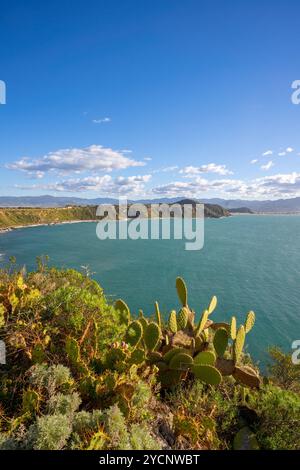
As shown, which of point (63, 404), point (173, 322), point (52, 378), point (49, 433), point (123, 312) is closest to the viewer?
point (49, 433)

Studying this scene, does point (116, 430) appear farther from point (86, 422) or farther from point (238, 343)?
point (238, 343)

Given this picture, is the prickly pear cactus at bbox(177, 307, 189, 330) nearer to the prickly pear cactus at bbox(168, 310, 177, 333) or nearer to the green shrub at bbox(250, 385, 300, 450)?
the prickly pear cactus at bbox(168, 310, 177, 333)

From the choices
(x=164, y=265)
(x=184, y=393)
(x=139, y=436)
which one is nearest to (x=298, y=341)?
(x=184, y=393)

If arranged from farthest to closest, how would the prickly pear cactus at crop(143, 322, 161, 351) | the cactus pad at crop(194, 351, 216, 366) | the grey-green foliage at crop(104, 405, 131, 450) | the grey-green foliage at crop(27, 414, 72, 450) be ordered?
the prickly pear cactus at crop(143, 322, 161, 351) → the cactus pad at crop(194, 351, 216, 366) → the grey-green foliage at crop(104, 405, 131, 450) → the grey-green foliage at crop(27, 414, 72, 450)

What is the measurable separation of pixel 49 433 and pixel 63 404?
63 cm

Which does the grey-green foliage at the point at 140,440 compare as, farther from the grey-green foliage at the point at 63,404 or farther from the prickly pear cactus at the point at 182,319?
the prickly pear cactus at the point at 182,319

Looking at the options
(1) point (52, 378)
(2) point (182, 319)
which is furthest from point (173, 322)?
(1) point (52, 378)

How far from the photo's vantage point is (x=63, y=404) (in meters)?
4.90

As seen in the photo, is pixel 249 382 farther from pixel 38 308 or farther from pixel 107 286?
pixel 107 286

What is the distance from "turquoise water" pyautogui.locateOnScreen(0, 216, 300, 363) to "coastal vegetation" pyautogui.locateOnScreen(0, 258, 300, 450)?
24419 millimetres

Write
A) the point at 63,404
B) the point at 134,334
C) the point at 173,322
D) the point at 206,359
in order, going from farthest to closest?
the point at 173,322 → the point at 206,359 → the point at 134,334 → the point at 63,404

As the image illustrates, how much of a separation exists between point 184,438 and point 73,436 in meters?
2.32

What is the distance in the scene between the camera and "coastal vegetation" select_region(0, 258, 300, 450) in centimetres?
465

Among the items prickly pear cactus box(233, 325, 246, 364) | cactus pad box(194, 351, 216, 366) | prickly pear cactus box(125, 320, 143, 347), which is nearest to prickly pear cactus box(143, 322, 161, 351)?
prickly pear cactus box(125, 320, 143, 347)
